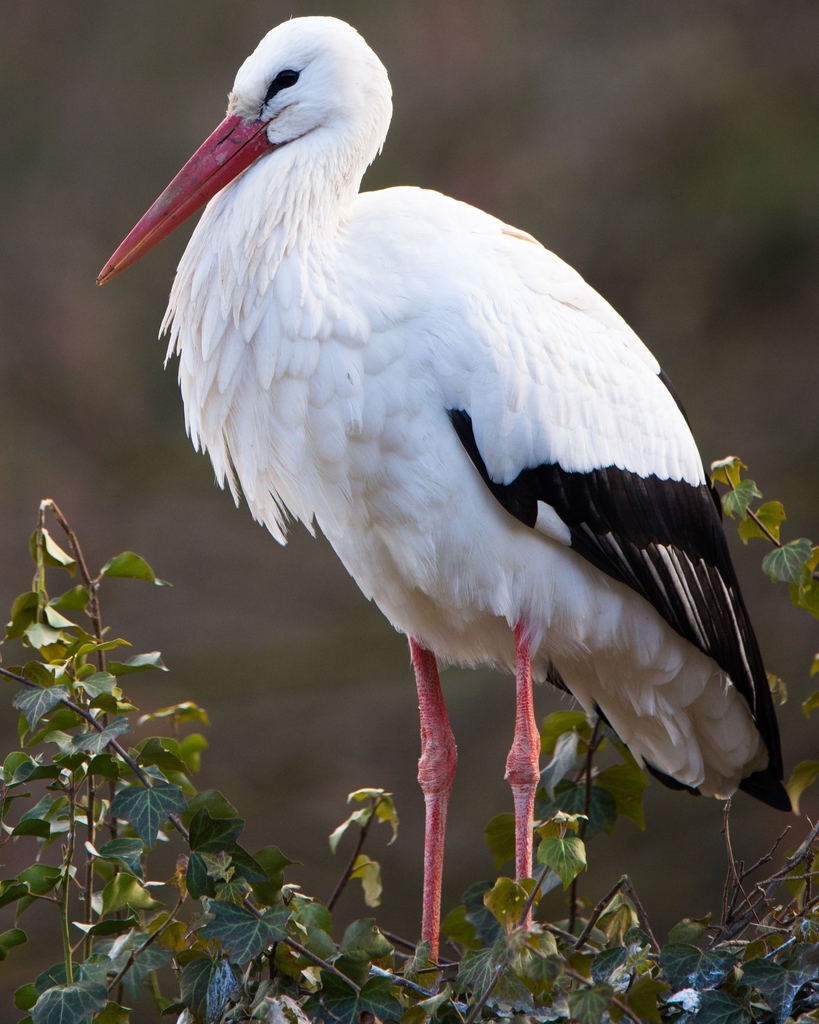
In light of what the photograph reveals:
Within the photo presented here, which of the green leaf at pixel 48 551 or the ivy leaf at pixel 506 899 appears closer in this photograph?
the ivy leaf at pixel 506 899

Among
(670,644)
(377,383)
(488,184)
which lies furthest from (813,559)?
(488,184)

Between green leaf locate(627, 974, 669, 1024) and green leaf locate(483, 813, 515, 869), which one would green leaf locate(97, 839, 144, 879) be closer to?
green leaf locate(627, 974, 669, 1024)

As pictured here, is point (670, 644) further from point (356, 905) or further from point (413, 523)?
point (356, 905)

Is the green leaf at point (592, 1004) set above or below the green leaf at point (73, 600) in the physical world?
below

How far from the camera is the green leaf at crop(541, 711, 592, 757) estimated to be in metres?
1.96

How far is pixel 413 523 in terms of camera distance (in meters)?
1.66

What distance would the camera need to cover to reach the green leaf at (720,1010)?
1350 mm

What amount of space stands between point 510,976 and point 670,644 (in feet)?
2.46

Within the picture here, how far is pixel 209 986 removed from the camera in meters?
1.36

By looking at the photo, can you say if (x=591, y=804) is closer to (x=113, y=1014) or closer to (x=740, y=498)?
(x=740, y=498)

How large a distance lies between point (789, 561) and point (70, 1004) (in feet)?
3.19

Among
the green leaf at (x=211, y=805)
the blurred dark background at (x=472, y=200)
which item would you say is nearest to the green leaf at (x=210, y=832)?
the green leaf at (x=211, y=805)

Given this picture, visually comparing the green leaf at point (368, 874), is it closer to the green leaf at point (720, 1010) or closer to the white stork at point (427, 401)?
the white stork at point (427, 401)

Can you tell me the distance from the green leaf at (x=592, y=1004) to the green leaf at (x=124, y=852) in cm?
47
